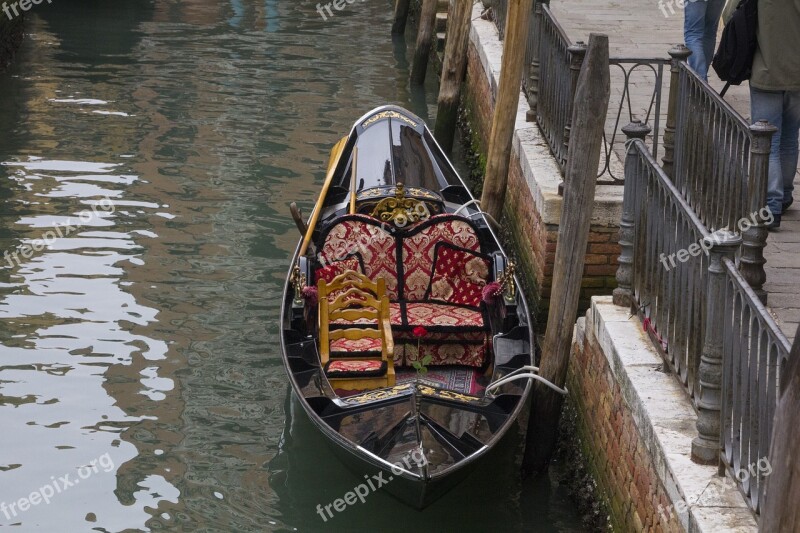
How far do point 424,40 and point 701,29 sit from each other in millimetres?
4524

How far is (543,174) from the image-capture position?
236 inches

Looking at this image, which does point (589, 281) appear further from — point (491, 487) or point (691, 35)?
point (691, 35)

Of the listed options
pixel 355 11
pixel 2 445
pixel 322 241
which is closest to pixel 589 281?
pixel 322 241

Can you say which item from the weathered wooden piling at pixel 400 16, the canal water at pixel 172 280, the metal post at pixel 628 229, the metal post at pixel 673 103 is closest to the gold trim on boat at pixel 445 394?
the canal water at pixel 172 280

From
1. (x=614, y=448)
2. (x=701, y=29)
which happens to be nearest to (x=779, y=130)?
(x=701, y=29)

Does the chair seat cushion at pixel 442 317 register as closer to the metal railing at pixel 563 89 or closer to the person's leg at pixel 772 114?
the metal railing at pixel 563 89

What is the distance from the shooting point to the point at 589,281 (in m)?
5.49

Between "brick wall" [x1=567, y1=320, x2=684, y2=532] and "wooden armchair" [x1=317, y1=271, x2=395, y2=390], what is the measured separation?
0.78 meters

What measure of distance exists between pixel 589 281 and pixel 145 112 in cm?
556

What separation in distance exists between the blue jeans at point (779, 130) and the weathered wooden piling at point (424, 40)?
5.45m

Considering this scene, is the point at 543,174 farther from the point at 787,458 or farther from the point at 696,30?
the point at 787,458

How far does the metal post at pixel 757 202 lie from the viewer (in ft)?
13.4

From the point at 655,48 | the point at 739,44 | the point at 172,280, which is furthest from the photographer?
the point at 655,48

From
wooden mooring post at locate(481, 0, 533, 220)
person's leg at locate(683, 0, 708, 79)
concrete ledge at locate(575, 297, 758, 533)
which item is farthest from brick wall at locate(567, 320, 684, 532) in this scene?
person's leg at locate(683, 0, 708, 79)
